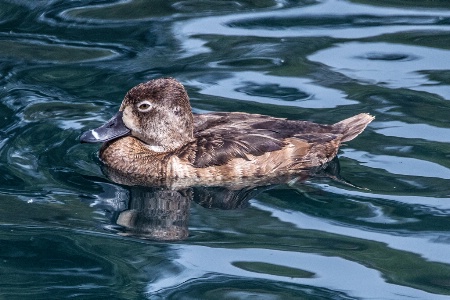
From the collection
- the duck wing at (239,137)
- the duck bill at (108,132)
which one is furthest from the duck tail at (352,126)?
the duck bill at (108,132)

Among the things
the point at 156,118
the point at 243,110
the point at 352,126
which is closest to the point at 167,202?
the point at 156,118

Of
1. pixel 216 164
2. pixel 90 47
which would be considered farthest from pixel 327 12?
pixel 216 164

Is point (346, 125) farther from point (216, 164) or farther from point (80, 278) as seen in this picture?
point (80, 278)

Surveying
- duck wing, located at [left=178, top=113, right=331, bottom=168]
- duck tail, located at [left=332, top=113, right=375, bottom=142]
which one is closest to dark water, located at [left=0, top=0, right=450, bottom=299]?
duck tail, located at [left=332, top=113, right=375, bottom=142]

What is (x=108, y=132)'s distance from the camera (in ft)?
27.5

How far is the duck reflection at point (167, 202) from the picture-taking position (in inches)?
278

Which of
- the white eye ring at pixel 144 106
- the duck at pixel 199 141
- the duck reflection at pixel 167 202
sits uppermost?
the white eye ring at pixel 144 106

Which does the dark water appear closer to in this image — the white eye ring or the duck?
the duck

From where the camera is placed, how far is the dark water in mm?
6328

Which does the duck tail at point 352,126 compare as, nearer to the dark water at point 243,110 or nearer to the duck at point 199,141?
the duck at point 199,141

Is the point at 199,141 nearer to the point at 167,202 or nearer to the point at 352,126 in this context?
the point at 167,202

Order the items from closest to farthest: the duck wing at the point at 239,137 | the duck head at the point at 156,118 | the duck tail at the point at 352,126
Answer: the duck wing at the point at 239,137
the duck head at the point at 156,118
the duck tail at the point at 352,126

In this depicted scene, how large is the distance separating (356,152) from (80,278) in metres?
3.01

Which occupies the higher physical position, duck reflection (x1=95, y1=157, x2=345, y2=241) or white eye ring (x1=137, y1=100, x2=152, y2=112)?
white eye ring (x1=137, y1=100, x2=152, y2=112)
